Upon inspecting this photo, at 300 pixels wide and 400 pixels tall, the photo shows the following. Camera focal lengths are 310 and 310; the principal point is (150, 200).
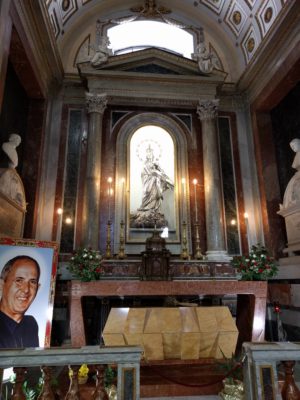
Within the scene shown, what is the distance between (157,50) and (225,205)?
536 cm

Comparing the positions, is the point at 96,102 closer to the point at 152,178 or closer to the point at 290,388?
the point at 152,178

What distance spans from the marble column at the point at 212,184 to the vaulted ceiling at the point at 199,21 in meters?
2.10

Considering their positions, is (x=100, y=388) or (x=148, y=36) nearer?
(x=100, y=388)

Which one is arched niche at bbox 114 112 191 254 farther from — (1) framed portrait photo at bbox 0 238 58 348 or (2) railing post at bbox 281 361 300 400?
(2) railing post at bbox 281 361 300 400

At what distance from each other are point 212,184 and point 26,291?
5.91m

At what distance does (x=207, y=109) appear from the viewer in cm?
961

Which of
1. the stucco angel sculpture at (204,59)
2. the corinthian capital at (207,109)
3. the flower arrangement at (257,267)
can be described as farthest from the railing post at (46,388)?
the stucco angel sculpture at (204,59)

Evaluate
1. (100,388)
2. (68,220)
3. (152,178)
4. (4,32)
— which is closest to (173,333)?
(100,388)

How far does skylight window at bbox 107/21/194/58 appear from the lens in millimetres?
11375

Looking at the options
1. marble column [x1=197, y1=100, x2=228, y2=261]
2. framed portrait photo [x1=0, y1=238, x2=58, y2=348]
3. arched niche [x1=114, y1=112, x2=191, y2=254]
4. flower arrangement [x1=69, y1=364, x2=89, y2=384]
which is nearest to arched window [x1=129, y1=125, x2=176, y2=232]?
arched niche [x1=114, y1=112, x2=191, y2=254]

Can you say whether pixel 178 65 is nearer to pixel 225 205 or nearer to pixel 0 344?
pixel 225 205

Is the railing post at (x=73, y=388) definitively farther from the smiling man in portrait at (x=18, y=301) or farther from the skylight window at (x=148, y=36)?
the skylight window at (x=148, y=36)

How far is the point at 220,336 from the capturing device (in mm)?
→ 4570

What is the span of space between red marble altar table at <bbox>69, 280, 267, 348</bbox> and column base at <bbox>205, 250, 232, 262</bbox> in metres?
2.52
